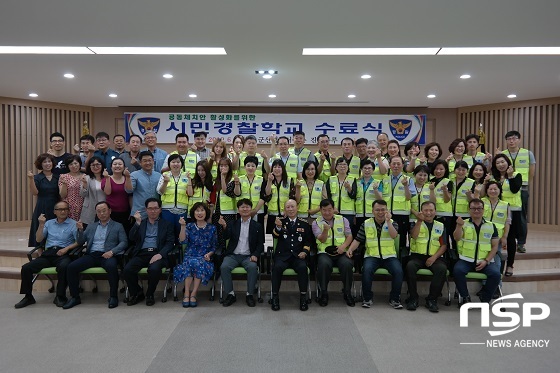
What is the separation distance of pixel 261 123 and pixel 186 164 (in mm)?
4333

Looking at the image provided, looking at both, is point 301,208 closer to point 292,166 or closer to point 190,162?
point 292,166

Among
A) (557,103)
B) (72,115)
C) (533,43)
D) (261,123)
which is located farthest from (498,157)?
(72,115)

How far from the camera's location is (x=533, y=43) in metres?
4.86

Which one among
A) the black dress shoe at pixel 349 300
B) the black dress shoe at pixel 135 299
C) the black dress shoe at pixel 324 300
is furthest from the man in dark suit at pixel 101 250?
the black dress shoe at pixel 349 300

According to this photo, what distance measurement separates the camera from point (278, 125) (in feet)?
31.0

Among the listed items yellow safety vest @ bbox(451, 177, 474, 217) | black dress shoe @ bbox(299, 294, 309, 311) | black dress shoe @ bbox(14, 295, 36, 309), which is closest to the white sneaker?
black dress shoe @ bbox(299, 294, 309, 311)

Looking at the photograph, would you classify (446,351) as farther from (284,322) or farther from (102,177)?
(102,177)

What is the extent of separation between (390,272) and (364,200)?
97 centimetres

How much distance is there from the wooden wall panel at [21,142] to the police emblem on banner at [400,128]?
7.90m

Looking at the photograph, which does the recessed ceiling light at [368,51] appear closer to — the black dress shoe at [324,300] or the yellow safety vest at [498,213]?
the yellow safety vest at [498,213]

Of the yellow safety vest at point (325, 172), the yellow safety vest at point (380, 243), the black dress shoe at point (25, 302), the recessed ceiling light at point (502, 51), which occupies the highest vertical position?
the recessed ceiling light at point (502, 51)

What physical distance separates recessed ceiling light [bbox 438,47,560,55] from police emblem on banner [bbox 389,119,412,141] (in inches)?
164

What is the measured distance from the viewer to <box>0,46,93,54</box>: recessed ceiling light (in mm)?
5184

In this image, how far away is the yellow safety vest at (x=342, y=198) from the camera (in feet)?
16.5
